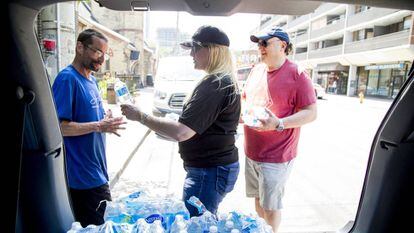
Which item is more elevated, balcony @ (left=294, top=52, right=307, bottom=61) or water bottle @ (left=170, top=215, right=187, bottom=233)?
balcony @ (left=294, top=52, right=307, bottom=61)

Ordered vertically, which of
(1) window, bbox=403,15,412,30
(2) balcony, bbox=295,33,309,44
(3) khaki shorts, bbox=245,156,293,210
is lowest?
(3) khaki shorts, bbox=245,156,293,210

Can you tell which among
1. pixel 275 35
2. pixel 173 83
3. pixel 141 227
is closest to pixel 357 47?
pixel 173 83

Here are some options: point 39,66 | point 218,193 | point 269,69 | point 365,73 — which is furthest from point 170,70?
point 365,73

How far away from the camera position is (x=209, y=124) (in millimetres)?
2125

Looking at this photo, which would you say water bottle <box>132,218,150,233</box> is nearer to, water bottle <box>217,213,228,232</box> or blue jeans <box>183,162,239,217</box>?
water bottle <box>217,213,228,232</box>

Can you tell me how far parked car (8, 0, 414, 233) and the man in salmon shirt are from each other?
137 cm

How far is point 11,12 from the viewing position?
120cm

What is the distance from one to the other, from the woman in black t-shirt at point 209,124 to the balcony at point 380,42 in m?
30.2

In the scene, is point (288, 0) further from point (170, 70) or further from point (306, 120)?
point (170, 70)

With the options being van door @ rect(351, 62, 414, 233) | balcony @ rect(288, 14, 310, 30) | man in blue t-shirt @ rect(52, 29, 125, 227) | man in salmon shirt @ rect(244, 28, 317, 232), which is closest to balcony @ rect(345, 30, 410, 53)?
balcony @ rect(288, 14, 310, 30)

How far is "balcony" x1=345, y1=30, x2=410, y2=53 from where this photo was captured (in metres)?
27.5

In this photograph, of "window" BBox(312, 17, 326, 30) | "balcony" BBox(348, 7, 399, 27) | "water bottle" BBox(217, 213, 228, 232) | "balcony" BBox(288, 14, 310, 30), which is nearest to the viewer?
"water bottle" BBox(217, 213, 228, 232)

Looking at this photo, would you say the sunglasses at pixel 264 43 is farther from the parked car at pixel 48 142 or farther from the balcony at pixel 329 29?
the balcony at pixel 329 29

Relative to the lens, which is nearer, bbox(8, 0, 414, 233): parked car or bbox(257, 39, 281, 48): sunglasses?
bbox(8, 0, 414, 233): parked car
